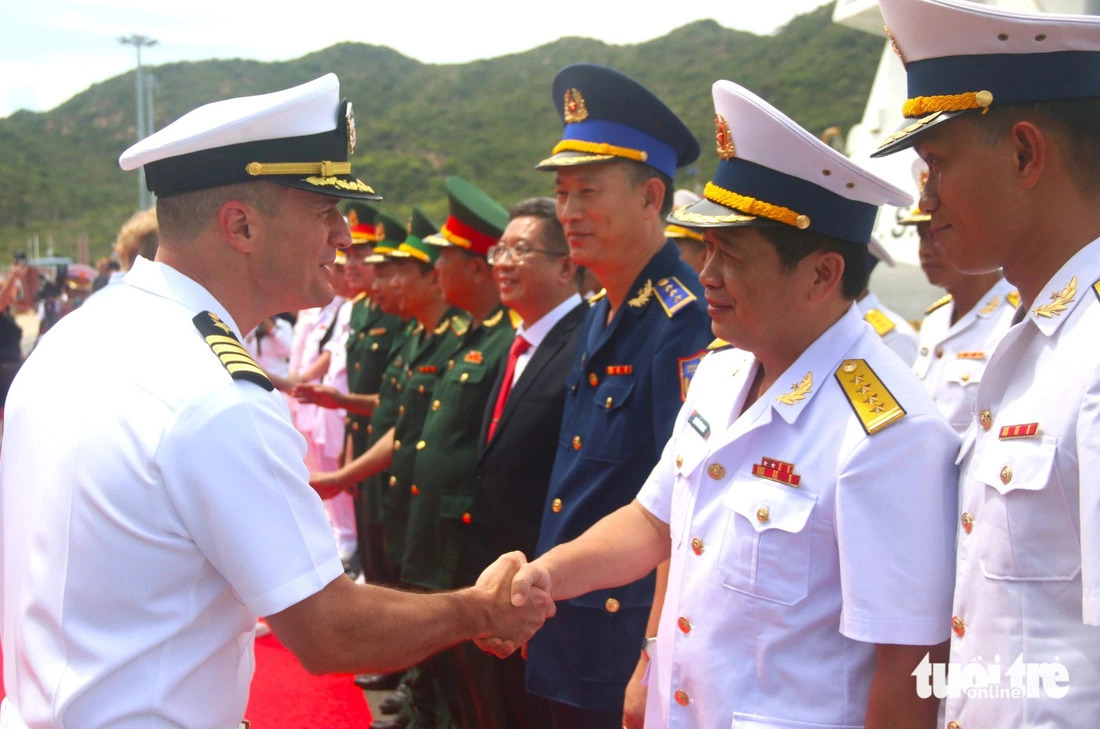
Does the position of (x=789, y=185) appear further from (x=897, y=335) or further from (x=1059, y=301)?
(x=897, y=335)

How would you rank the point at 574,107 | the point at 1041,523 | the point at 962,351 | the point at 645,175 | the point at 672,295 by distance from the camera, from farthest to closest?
the point at 962,351 < the point at 574,107 < the point at 645,175 < the point at 672,295 < the point at 1041,523

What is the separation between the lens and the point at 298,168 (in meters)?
2.11

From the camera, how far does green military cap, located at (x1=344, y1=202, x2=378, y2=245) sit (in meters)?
7.56

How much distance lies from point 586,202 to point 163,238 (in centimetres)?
162

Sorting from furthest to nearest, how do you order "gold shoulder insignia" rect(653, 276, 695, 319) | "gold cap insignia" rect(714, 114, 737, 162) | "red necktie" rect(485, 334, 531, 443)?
1. "red necktie" rect(485, 334, 531, 443)
2. "gold shoulder insignia" rect(653, 276, 695, 319)
3. "gold cap insignia" rect(714, 114, 737, 162)

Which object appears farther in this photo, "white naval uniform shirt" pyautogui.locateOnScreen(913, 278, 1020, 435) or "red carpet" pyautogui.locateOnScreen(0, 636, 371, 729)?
"red carpet" pyautogui.locateOnScreen(0, 636, 371, 729)

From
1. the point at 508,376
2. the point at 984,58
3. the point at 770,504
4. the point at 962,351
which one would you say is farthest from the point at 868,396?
the point at 962,351

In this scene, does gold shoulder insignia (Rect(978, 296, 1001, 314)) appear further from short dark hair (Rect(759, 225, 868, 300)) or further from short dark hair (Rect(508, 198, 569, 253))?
short dark hair (Rect(759, 225, 868, 300))

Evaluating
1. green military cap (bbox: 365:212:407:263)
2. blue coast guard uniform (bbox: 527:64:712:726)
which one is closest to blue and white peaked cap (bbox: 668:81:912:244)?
blue coast guard uniform (bbox: 527:64:712:726)

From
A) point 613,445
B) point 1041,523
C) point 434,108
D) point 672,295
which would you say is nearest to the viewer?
point 1041,523

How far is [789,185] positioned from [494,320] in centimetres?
255

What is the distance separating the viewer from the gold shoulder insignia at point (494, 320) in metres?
4.54

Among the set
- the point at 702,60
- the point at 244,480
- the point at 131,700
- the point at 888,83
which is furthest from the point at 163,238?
the point at 702,60

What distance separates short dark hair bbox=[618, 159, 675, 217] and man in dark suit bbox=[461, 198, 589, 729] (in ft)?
2.18
